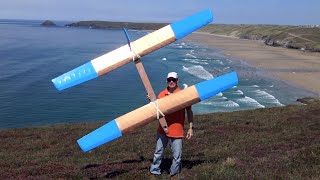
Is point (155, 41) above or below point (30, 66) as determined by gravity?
above

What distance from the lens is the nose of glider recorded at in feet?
32.3

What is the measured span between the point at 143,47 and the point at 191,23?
1400mm

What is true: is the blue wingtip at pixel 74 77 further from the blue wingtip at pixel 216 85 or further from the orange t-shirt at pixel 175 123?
the blue wingtip at pixel 216 85

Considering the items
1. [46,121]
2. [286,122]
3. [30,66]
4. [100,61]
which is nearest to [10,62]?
[30,66]

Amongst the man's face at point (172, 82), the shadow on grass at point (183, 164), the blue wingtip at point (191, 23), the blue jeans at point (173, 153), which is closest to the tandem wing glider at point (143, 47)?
the blue wingtip at point (191, 23)

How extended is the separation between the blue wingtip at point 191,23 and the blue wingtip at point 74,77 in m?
2.37

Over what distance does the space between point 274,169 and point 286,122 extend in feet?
45.0

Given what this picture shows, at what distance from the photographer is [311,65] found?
91.1m

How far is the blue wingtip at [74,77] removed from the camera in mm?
9586

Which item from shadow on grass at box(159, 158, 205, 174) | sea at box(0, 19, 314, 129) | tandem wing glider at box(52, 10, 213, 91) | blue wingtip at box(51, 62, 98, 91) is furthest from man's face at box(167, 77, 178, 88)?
sea at box(0, 19, 314, 129)

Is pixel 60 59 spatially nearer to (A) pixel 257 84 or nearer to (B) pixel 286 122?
(A) pixel 257 84

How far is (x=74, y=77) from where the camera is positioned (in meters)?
9.63

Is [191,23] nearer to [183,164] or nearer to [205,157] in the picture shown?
[183,164]

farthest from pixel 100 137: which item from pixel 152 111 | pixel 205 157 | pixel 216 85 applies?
pixel 205 157
